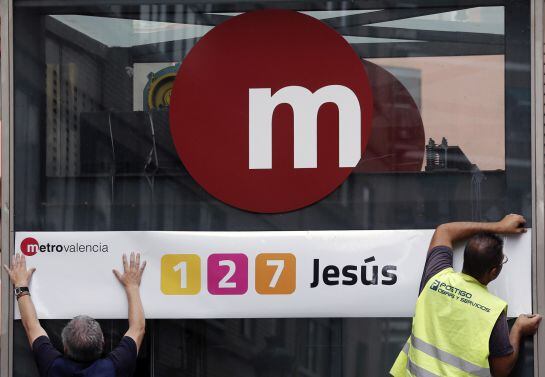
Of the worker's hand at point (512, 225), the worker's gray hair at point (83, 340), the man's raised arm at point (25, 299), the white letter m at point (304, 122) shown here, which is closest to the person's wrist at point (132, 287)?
the worker's gray hair at point (83, 340)

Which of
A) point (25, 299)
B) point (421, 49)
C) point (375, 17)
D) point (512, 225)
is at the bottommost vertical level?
point (25, 299)

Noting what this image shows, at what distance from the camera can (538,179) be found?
5109 millimetres

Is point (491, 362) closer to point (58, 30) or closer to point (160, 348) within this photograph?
point (160, 348)

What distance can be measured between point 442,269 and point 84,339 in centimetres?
175

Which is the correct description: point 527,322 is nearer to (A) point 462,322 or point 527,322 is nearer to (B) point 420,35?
(A) point 462,322

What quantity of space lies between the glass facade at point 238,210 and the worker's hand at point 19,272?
17cm

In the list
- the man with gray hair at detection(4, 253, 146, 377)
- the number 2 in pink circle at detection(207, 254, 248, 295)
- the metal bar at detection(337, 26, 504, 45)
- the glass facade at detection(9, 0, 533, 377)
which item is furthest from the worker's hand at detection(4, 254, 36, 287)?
the metal bar at detection(337, 26, 504, 45)

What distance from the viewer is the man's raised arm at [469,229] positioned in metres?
5.06

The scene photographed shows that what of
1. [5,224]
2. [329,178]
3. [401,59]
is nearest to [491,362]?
[329,178]

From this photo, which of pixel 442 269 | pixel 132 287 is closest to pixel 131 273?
pixel 132 287

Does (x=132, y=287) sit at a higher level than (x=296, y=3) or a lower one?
lower

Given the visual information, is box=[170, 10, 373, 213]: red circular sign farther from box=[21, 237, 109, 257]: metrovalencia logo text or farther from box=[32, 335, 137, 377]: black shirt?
box=[32, 335, 137, 377]: black shirt

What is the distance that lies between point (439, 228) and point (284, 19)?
52.4 inches

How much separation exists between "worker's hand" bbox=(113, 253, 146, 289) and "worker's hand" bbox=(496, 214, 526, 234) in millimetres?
1814
